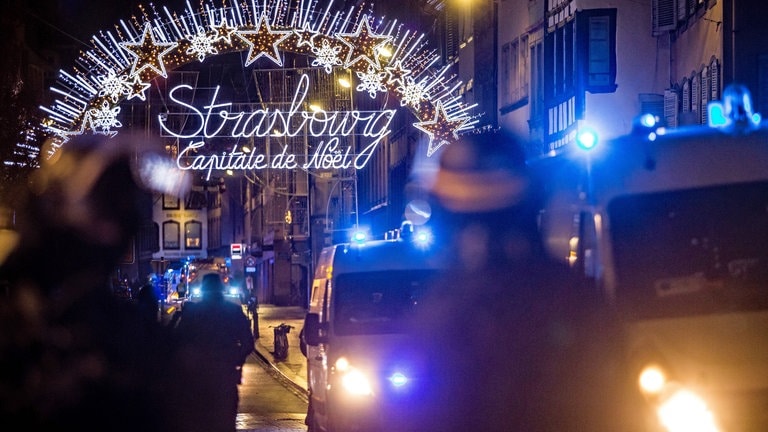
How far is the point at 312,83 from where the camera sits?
54.5 metres

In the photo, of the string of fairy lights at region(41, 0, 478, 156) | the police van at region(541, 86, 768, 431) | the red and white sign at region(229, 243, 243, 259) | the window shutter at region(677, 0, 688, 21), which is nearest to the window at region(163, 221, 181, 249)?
the red and white sign at region(229, 243, 243, 259)

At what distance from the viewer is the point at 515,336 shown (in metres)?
14.8

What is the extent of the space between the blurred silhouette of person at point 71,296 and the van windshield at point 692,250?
4147 mm

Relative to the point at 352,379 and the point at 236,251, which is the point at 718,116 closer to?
the point at 352,379

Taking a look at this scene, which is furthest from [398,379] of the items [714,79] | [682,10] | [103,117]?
[682,10]

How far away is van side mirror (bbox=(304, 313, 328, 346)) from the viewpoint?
13.0m

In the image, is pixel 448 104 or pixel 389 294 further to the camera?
pixel 448 104

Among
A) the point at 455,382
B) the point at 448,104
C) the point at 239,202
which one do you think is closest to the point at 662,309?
the point at 455,382

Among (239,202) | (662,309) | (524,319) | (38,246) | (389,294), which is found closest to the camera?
(38,246)

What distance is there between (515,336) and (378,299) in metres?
1.94

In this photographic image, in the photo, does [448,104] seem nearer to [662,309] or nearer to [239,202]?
[662,309]

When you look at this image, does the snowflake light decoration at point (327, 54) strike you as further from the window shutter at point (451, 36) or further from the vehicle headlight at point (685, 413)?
the window shutter at point (451, 36)

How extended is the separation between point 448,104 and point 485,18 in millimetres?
11864

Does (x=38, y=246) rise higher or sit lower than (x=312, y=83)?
lower
